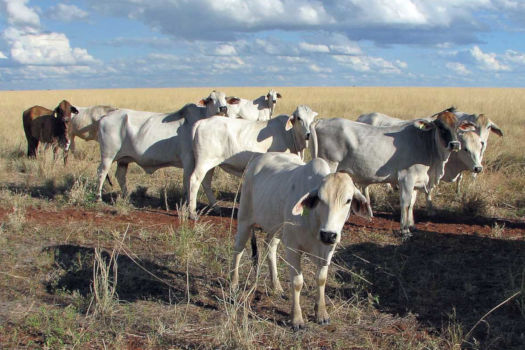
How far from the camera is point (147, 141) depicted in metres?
9.82

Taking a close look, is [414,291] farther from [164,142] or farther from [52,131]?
[52,131]

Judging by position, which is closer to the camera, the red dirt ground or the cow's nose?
the cow's nose

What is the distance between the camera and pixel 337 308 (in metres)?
5.39

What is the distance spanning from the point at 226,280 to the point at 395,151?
13.4ft

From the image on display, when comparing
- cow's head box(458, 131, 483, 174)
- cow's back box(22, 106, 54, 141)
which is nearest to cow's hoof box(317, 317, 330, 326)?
cow's head box(458, 131, 483, 174)

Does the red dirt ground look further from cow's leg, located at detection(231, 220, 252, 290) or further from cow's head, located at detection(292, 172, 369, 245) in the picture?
cow's head, located at detection(292, 172, 369, 245)

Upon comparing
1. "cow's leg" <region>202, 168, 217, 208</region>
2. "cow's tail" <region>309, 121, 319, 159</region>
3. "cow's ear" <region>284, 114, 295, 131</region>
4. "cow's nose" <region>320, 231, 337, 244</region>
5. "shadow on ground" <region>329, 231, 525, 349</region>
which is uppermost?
"cow's ear" <region>284, 114, 295, 131</region>

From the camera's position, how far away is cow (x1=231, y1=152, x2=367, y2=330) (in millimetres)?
4570

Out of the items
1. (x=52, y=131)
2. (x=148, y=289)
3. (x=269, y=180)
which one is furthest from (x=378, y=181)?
(x=52, y=131)

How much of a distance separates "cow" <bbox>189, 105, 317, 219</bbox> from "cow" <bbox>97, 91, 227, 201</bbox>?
2.13ft

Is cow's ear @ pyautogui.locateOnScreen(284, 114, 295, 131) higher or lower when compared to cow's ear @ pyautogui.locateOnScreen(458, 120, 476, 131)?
lower

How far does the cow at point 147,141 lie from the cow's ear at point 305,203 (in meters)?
5.18

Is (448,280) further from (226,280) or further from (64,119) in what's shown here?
(64,119)

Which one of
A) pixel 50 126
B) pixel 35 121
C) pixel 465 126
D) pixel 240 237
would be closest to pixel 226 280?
pixel 240 237
